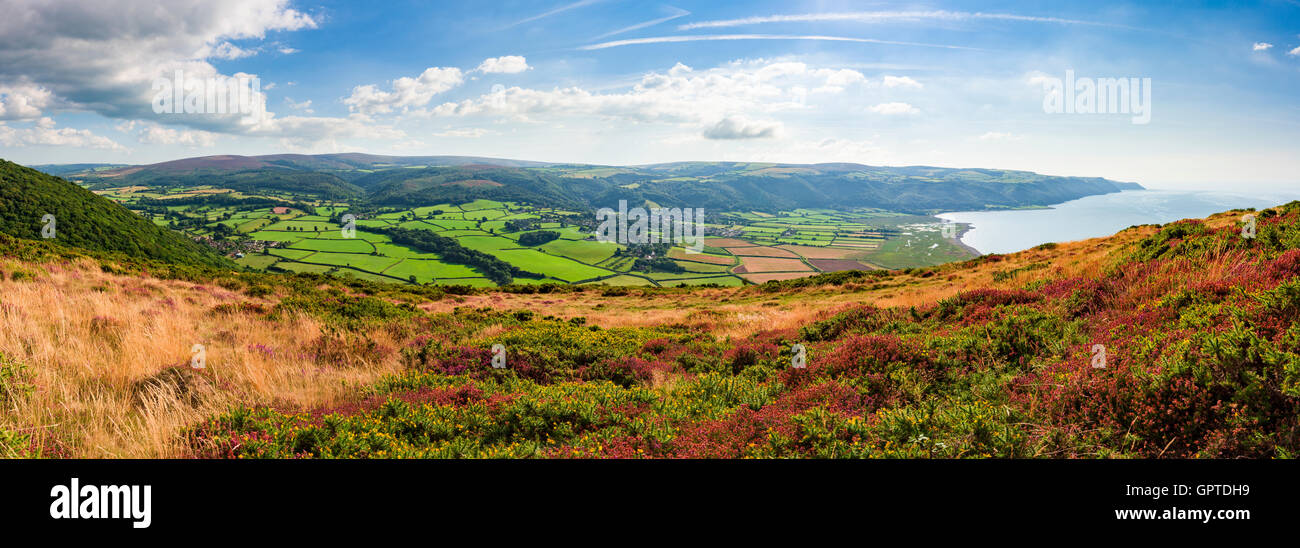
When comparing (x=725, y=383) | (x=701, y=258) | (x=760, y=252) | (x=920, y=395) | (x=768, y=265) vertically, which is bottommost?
(x=768, y=265)

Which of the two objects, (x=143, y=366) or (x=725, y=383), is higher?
(x=143, y=366)

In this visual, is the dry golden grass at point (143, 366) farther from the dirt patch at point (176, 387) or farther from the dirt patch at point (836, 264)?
the dirt patch at point (836, 264)

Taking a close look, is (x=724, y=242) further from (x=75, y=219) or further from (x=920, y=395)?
(x=920, y=395)

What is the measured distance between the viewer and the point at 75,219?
62688 millimetres

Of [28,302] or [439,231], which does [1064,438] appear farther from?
[439,231]

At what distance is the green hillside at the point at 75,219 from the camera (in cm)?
5862

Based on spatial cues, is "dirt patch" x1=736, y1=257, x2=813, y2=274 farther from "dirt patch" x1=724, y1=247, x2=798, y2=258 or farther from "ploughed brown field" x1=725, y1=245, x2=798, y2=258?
"ploughed brown field" x1=725, y1=245, x2=798, y2=258

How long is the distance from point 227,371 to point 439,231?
154 metres

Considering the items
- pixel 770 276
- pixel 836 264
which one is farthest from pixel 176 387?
pixel 836 264

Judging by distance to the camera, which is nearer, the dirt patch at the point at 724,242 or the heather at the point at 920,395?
the heather at the point at 920,395

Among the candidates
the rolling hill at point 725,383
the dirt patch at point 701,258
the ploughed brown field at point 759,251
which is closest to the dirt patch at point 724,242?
the ploughed brown field at point 759,251

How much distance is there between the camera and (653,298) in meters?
39.3

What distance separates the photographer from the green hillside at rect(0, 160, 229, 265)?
192 ft
